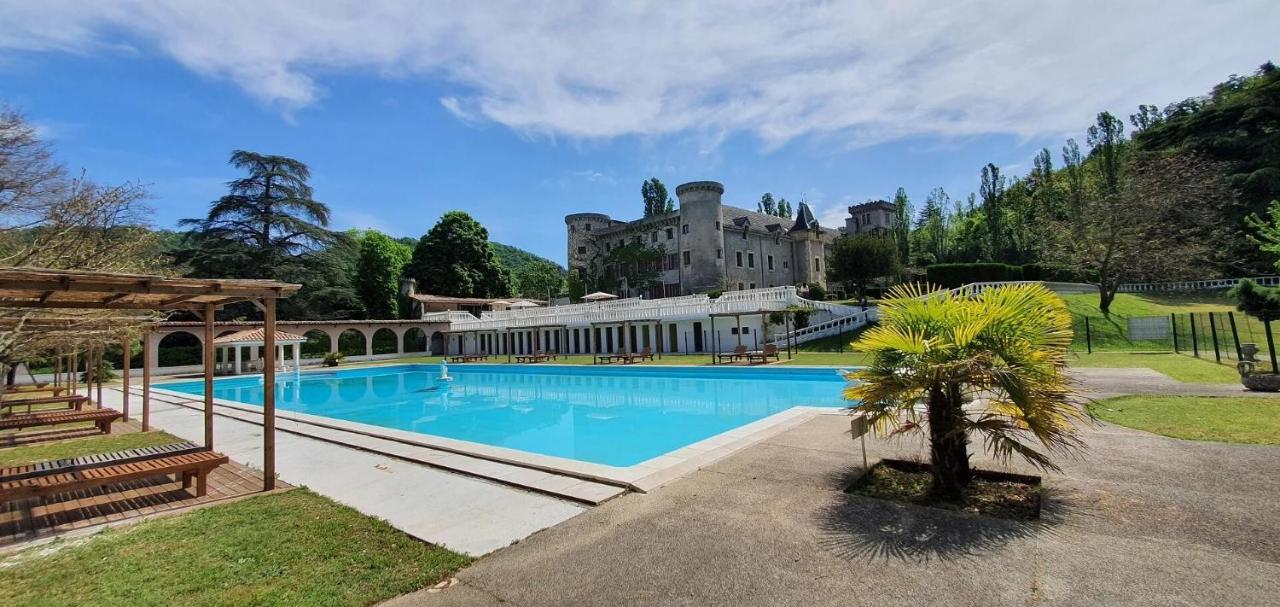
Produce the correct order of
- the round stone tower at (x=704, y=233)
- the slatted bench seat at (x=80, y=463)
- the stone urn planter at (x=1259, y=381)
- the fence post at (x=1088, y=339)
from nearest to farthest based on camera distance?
the slatted bench seat at (x=80, y=463) → the stone urn planter at (x=1259, y=381) → the fence post at (x=1088, y=339) → the round stone tower at (x=704, y=233)

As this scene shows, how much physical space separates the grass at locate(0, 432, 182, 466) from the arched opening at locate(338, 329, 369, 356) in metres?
29.8

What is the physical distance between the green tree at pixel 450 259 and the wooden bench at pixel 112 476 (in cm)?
4055

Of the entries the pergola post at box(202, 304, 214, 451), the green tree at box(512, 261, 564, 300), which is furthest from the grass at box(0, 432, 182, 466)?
the green tree at box(512, 261, 564, 300)

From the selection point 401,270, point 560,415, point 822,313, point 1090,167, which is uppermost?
point 1090,167

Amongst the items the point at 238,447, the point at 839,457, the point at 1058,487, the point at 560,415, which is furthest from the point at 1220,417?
the point at 238,447

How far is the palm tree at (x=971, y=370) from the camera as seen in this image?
14.1 feet

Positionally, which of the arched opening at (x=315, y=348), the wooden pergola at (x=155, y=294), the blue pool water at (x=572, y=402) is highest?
the wooden pergola at (x=155, y=294)

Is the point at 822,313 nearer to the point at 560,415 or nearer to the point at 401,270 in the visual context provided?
the point at 560,415

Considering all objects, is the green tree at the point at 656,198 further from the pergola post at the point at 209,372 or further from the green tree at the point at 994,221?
the pergola post at the point at 209,372

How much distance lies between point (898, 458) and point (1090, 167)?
5393 cm

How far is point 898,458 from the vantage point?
5.84 m

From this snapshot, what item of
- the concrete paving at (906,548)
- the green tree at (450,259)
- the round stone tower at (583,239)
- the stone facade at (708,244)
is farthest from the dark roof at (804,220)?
the concrete paving at (906,548)

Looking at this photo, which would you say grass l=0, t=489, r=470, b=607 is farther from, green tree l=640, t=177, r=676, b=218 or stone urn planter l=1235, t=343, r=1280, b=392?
green tree l=640, t=177, r=676, b=218

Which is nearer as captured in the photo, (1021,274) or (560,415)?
(560,415)
